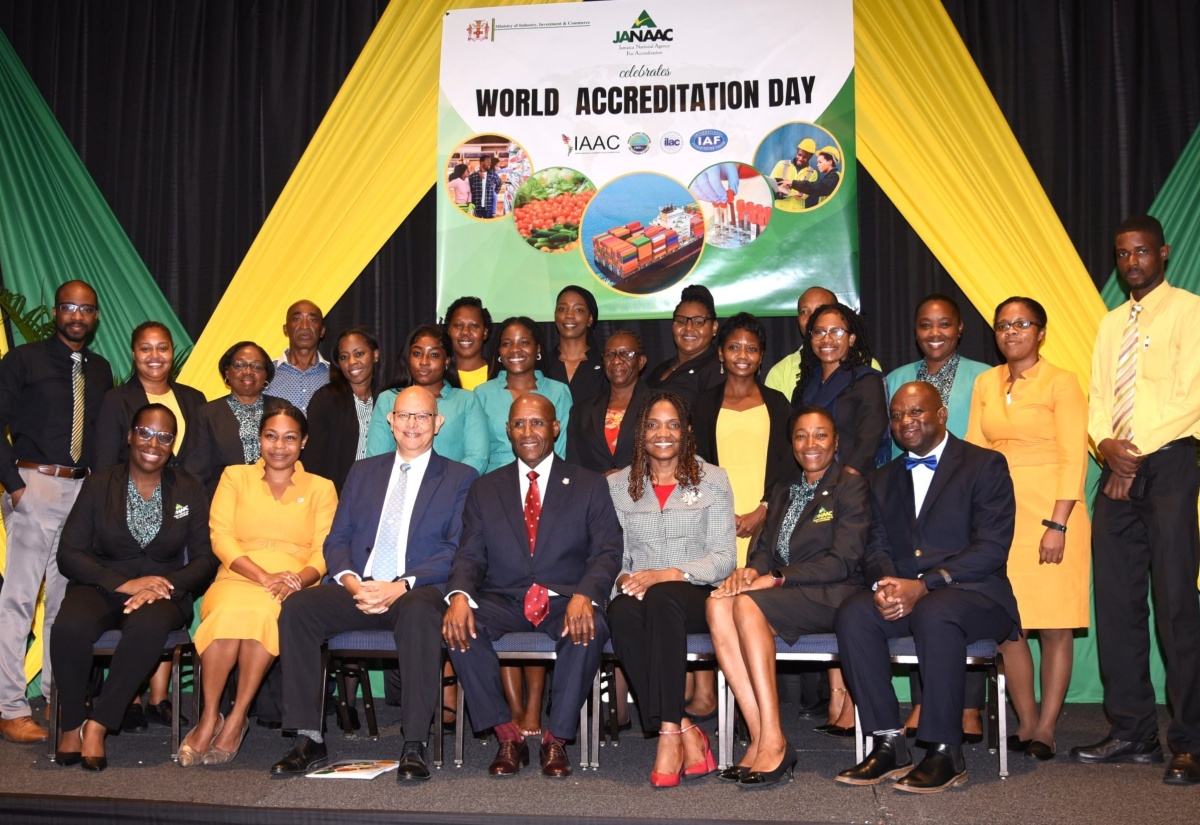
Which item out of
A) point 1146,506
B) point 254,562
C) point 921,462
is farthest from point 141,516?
point 1146,506

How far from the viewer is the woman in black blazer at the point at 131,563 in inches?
169

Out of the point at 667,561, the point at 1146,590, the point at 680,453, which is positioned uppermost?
the point at 680,453

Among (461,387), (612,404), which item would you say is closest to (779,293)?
(612,404)

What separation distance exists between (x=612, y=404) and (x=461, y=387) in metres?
0.82

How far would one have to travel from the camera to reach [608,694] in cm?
480

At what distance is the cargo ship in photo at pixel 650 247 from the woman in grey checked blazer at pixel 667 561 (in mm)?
1665

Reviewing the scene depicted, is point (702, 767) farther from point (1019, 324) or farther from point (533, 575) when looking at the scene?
point (1019, 324)

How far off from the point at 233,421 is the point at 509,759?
2.09 meters

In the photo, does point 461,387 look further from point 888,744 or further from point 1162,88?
point 1162,88

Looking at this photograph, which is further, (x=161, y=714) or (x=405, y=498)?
(x=161, y=714)

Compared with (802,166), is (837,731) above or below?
below

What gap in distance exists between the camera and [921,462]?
431 centimetres

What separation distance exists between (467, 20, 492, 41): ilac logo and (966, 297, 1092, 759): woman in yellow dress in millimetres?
3327

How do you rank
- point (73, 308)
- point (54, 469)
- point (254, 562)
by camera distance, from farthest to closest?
point (73, 308)
point (54, 469)
point (254, 562)
